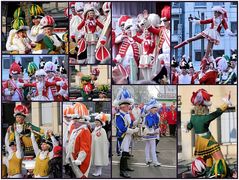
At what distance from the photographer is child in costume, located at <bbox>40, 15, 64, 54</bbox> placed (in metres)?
6.68

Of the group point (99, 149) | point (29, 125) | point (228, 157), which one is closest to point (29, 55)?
point (29, 125)

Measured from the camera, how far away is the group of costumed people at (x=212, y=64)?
21.7 ft

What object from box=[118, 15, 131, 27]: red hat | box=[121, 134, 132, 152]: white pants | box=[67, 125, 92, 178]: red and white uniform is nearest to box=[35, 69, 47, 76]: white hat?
box=[67, 125, 92, 178]: red and white uniform

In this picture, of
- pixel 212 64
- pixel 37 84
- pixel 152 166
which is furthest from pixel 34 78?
pixel 212 64

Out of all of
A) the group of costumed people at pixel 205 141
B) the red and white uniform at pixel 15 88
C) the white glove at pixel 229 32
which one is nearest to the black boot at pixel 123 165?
the group of costumed people at pixel 205 141

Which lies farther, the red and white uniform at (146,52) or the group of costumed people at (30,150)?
the group of costumed people at (30,150)

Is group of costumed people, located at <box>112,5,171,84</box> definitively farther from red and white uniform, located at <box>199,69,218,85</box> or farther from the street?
the street

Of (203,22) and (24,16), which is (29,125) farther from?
(203,22)

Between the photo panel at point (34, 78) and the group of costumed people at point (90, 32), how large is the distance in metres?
0.17

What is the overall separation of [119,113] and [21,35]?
1.24 m

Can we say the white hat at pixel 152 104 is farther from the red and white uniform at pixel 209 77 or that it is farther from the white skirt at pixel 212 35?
the white skirt at pixel 212 35

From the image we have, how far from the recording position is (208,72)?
262 inches

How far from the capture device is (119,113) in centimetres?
664

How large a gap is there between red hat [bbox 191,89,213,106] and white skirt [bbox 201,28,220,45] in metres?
0.49
